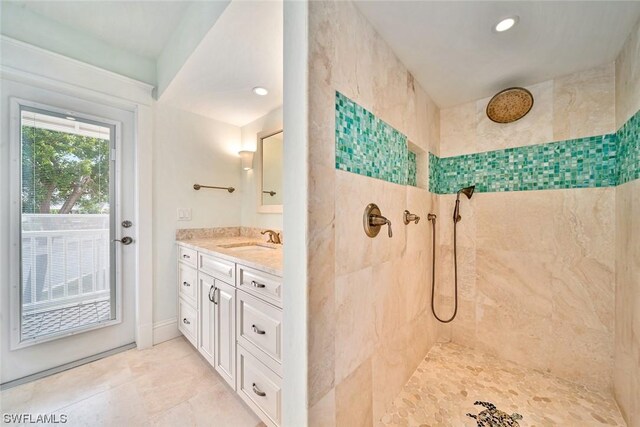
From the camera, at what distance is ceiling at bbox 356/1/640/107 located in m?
1.03

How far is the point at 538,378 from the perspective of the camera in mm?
1526

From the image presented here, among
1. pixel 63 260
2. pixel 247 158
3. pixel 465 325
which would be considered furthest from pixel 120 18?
pixel 465 325

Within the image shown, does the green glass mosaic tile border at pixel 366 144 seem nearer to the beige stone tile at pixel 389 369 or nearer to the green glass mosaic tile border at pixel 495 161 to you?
the green glass mosaic tile border at pixel 495 161

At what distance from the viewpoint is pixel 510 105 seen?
1.63m

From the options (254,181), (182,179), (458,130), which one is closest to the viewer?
(458,130)

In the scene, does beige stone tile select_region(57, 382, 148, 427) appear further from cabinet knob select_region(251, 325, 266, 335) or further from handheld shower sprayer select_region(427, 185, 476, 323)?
handheld shower sprayer select_region(427, 185, 476, 323)

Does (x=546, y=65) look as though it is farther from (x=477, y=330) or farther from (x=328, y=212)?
(x=477, y=330)

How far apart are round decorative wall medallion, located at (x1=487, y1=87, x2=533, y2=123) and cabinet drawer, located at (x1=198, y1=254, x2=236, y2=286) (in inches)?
81.8

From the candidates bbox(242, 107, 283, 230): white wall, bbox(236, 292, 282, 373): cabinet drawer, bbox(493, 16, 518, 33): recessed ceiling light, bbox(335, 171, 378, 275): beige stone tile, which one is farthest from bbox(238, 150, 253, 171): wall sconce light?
bbox(493, 16, 518, 33): recessed ceiling light

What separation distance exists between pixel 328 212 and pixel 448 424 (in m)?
1.27

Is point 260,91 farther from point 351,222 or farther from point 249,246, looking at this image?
point 351,222

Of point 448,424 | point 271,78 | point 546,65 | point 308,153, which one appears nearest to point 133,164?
point 271,78

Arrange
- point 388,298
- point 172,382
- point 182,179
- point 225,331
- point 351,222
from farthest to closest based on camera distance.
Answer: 1. point 182,179
2. point 172,382
3. point 225,331
4. point 388,298
5. point 351,222

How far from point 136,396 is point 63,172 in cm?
163
